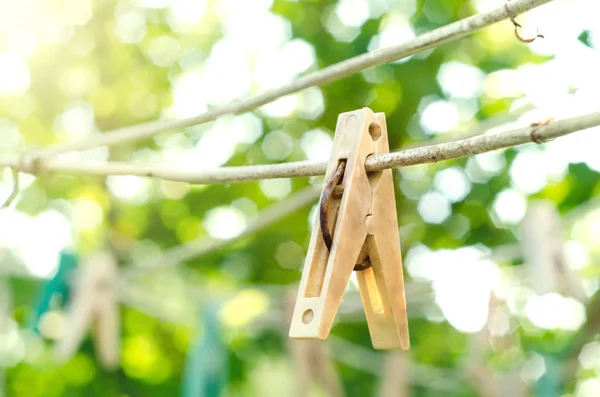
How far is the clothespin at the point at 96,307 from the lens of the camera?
2.43m

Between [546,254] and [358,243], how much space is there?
5.24 ft

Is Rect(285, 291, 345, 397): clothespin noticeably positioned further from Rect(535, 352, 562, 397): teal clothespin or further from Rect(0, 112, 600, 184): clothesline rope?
Rect(0, 112, 600, 184): clothesline rope

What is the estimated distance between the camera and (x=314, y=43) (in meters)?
3.26

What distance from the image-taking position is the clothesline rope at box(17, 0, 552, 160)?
75 cm

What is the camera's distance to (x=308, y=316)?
0.67 metres

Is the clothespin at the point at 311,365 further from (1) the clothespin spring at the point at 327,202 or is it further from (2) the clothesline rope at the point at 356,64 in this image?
(1) the clothespin spring at the point at 327,202

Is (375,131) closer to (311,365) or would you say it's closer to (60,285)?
(311,365)

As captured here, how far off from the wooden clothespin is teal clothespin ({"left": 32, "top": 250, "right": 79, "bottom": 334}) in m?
2.06

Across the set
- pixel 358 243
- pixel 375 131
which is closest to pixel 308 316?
pixel 358 243

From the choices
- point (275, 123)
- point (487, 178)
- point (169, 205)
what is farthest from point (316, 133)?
point (169, 205)

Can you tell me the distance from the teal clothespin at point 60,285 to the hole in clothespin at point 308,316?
2092mm

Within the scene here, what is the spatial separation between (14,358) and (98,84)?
2383 mm

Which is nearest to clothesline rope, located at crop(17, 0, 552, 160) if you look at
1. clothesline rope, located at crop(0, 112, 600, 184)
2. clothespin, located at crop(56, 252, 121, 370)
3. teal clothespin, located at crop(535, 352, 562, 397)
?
clothesline rope, located at crop(0, 112, 600, 184)

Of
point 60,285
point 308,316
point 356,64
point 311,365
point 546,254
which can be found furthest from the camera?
point 60,285
